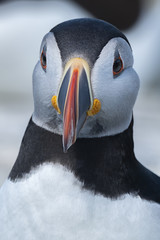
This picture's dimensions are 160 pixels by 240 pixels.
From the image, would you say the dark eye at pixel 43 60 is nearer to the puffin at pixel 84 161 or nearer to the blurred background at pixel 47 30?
the puffin at pixel 84 161

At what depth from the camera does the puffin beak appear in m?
1.64

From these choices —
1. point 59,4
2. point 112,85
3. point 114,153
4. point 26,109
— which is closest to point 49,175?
point 114,153

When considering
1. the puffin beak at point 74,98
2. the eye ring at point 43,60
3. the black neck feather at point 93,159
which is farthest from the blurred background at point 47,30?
the puffin beak at point 74,98

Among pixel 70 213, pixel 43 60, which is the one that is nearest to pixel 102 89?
pixel 43 60

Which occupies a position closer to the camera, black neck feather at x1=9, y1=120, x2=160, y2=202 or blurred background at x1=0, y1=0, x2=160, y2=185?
black neck feather at x1=9, y1=120, x2=160, y2=202

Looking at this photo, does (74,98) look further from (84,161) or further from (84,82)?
(84,161)

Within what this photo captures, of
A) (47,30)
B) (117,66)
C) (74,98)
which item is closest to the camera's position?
(74,98)

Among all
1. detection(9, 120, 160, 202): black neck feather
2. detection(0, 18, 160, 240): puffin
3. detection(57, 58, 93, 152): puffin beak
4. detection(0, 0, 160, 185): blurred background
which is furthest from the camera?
detection(0, 0, 160, 185): blurred background

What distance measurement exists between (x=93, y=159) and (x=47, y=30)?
4.49 m

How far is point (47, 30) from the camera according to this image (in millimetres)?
6219

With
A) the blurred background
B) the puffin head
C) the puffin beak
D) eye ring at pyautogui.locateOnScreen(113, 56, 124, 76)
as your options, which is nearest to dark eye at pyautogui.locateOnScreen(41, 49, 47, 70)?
the puffin head

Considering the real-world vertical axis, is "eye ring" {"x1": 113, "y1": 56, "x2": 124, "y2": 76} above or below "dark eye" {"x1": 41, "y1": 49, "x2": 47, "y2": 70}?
below

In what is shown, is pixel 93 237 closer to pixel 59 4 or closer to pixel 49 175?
pixel 49 175

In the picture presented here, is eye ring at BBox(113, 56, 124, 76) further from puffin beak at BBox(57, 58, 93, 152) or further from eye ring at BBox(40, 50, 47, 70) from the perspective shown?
eye ring at BBox(40, 50, 47, 70)
